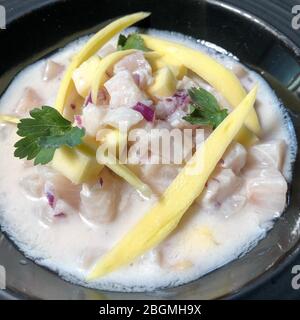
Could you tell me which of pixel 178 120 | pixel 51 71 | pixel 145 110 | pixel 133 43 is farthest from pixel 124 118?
pixel 51 71

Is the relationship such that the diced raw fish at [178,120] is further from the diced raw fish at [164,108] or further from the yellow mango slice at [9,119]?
the yellow mango slice at [9,119]

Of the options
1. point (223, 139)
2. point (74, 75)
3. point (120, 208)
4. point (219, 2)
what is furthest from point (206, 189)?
point (219, 2)

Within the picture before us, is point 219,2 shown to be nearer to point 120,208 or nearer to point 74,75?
point 74,75

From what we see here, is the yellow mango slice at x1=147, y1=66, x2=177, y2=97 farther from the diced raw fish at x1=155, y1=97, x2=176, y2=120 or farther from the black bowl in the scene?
the black bowl

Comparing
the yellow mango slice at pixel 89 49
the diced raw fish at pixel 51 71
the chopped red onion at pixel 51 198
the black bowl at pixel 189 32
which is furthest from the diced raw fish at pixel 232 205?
the diced raw fish at pixel 51 71

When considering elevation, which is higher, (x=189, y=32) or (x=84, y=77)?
(x=189, y=32)

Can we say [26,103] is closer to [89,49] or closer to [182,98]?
[89,49]
